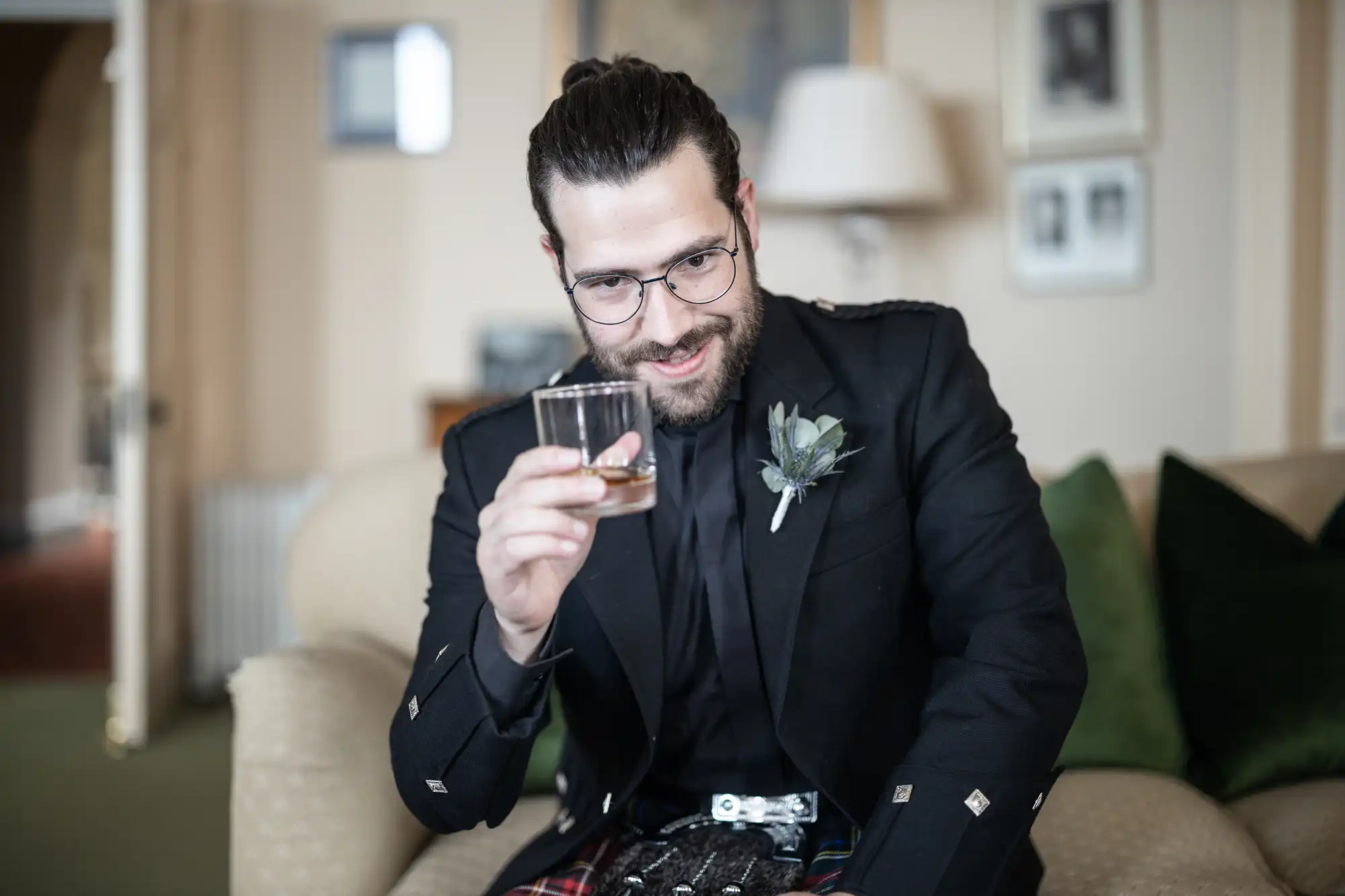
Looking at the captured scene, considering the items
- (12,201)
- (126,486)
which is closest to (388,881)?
(126,486)

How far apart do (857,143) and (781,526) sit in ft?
8.11

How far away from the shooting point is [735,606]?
4.99 ft

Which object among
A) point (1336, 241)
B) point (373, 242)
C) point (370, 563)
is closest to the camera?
point (370, 563)

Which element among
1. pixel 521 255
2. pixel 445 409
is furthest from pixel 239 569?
pixel 521 255

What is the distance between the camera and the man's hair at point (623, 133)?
1426mm

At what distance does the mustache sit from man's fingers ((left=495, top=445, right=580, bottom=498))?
291 mm

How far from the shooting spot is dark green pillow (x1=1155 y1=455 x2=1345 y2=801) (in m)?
1.98

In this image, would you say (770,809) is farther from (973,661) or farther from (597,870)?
(973,661)

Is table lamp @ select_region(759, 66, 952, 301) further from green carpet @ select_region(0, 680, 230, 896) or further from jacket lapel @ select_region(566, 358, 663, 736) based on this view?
green carpet @ select_region(0, 680, 230, 896)

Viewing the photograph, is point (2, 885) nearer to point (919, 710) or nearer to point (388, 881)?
point (388, 881)

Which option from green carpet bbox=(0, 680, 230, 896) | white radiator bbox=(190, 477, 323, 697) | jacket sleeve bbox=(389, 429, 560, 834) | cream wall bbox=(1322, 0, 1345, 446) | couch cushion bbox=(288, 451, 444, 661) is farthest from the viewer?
white radiator bbox=(190, 477, 323, 697)

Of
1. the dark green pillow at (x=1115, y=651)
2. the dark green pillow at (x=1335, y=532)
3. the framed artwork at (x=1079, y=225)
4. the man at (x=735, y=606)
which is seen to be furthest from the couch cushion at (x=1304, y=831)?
the framed artwork at (x=1079, y=225)

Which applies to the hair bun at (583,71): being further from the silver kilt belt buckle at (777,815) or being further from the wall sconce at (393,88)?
the wall sconce at (393,88)

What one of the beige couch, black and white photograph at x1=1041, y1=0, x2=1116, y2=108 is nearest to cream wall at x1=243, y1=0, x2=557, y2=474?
black and white photograph at x1=1041, y1=0, x2=1116, y2=108
